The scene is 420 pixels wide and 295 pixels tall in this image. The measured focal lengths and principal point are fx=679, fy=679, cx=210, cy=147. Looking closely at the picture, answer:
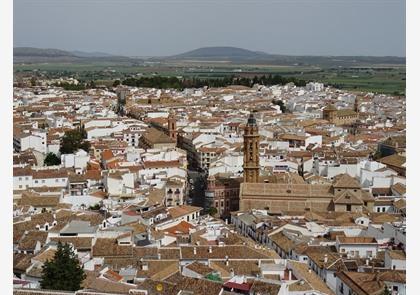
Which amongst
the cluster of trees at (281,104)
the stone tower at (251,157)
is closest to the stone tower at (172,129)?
the stone tower at (251,157)

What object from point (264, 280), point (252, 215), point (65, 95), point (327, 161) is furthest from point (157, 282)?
point (65, 95)

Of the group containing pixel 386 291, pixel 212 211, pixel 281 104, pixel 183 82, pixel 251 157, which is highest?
pixel 183 82

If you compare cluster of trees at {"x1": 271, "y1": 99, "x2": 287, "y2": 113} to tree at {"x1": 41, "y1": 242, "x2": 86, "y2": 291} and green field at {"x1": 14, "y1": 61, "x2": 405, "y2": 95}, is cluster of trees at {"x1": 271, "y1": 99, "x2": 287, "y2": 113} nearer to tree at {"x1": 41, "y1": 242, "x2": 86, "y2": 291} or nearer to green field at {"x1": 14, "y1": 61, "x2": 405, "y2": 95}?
green field at {"x1": 14, "y1": 61, "x2": 405, "y2": 95}

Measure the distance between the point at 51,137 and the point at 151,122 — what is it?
279 inches

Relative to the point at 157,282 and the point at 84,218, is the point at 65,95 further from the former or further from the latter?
the point at 157,282

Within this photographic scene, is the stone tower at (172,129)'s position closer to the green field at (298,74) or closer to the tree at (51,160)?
the tree at (51,160)

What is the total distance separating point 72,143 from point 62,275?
48.1ft

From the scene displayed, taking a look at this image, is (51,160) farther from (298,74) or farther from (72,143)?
(298,74)

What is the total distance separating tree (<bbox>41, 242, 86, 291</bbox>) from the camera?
24.8 ft

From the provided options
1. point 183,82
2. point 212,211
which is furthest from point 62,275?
point 183,82

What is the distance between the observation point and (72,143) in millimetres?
21953

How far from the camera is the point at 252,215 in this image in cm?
1330

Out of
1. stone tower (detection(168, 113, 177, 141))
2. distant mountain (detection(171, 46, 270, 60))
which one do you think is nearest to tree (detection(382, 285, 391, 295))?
stone tower (detection(168, 113, 177, 141))

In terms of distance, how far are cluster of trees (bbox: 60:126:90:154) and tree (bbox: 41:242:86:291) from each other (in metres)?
13.7
